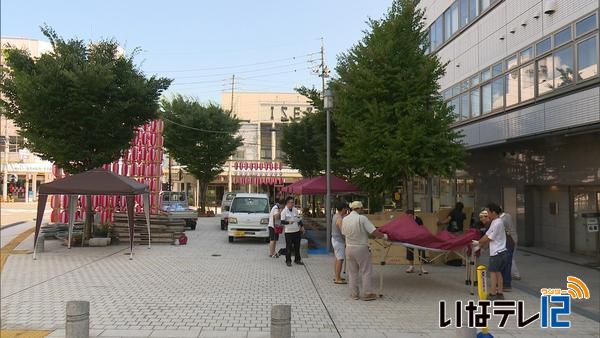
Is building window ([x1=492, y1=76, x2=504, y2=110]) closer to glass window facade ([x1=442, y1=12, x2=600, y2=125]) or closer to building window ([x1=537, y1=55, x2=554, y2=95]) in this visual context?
glass window facade ([x1=442, y1=12, x2=600, y2=125])

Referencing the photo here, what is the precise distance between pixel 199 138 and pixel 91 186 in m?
21.2

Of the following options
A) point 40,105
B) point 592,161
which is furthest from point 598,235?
point 40,105

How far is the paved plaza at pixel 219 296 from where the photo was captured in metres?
7.04

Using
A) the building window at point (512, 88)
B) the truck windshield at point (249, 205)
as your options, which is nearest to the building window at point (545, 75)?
the building window at point (512, 88)

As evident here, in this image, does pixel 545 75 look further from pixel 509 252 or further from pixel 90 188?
pixel 90 188

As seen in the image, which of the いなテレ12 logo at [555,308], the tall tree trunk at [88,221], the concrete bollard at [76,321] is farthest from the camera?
the tall tree trunk at [88,221]

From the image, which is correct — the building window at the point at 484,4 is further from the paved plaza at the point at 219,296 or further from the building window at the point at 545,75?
the paved plaza at the point at 219,296

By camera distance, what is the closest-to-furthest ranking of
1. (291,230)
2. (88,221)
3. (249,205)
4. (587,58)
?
(587,58) → (291,230) → (88,221) → (249,205)

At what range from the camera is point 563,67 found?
13.5m

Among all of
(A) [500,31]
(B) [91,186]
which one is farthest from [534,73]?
(B) [91,186]

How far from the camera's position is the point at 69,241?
15953mm

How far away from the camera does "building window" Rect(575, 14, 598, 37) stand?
39.6ft

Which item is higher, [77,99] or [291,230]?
[77,99]

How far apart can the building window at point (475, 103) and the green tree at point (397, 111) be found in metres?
5.48
